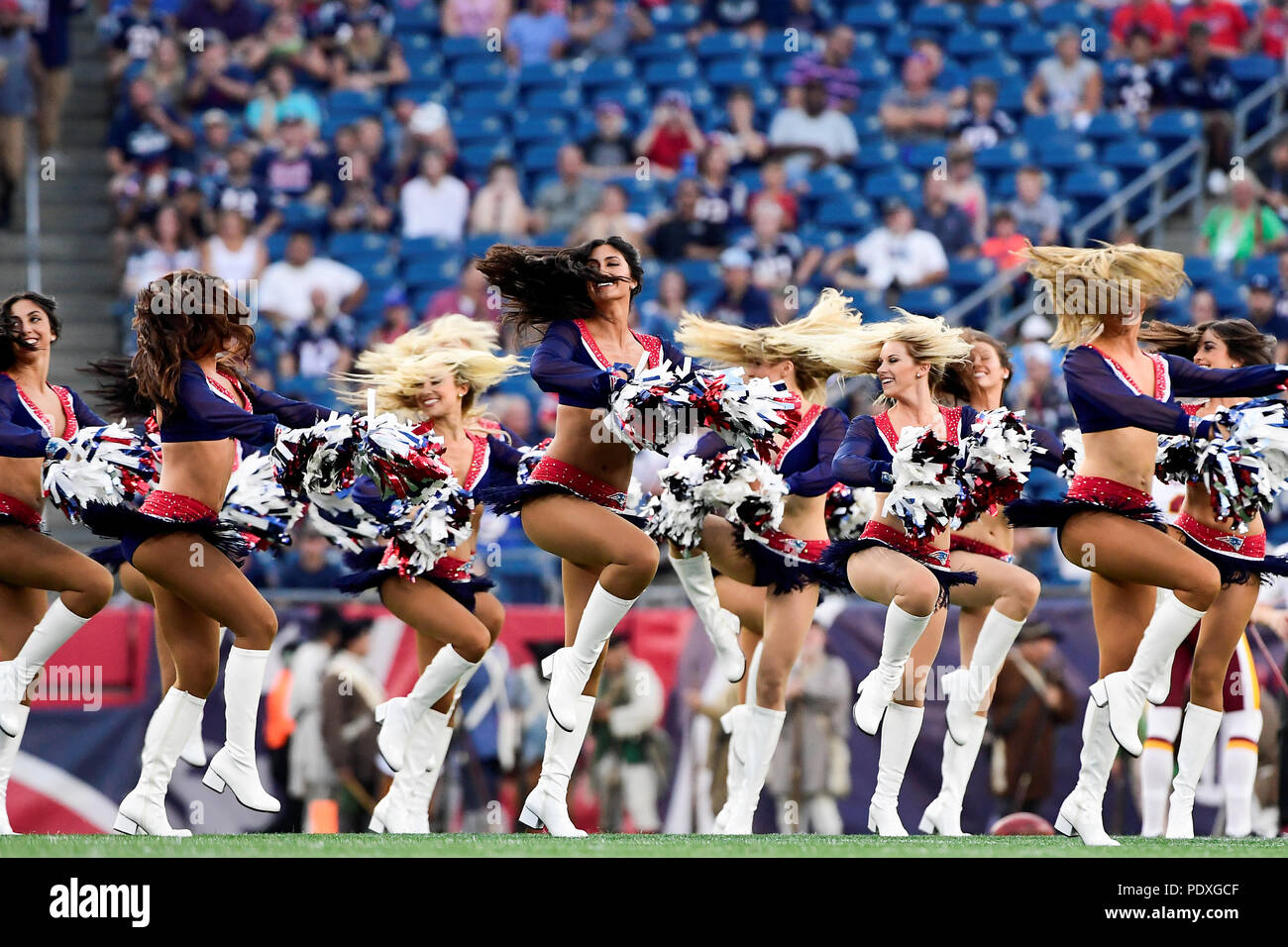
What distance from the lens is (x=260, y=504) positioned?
7.08 m

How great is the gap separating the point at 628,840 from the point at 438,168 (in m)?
8.32

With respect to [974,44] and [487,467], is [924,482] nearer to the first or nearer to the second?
[487,467]

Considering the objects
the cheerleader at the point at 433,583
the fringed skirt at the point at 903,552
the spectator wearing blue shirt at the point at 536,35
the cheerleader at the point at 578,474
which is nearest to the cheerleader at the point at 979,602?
the fringed skirt at the point at 903,552

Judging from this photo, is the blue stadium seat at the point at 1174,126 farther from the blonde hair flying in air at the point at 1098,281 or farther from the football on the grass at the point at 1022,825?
the blonde hair flying in air at the point at 1098,281

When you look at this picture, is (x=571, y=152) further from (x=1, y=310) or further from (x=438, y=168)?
(x=1, y=310)

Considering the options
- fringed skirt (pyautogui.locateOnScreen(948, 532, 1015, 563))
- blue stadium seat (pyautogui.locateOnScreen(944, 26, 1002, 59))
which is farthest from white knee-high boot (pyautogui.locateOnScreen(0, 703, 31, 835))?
blue stadium seat (pyautogui.locateOnScreen(944, 26, 1002, 59))

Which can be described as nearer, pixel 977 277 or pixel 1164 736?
pixel 1164 736

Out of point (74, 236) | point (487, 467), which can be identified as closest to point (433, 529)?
point (487, 467)

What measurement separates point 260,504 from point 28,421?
0.95 m

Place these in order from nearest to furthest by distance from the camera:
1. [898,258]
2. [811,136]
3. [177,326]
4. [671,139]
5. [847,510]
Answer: [177,326] → [847,510] → [898,258] → [671,139] → [811,136]

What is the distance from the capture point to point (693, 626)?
385 inches

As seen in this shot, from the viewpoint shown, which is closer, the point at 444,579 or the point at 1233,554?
the point at 1233,554

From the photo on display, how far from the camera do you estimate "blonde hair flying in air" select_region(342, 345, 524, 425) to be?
759 cm
